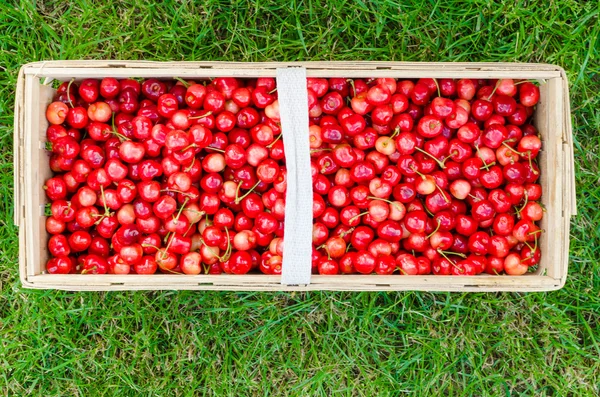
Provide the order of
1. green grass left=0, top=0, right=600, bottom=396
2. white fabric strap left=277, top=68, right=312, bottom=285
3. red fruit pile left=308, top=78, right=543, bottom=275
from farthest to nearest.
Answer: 1. green grass left=0, top=0, right=600, bottom=396
2. red fruit pile left=308, top=78, right=543, bottom=275
3. white fabric strap left=277, top=68, right=312, bottom=285

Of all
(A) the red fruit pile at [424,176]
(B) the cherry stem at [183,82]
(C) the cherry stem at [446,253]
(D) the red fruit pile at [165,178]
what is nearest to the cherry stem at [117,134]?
(D) the red fruit pile at [165,178]

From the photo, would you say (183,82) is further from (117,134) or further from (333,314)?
(333,314)

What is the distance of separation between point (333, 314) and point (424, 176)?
921mm

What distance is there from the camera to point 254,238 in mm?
2488

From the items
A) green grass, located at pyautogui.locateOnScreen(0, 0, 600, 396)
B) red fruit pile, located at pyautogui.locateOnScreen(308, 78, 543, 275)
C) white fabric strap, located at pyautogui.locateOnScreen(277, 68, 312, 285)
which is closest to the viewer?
white fabric strap, located at pyautogui.locateOnScreen(277, 68, 312, 285)

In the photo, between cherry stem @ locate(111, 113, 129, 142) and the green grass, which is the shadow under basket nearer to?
cherry stem @ locate(111, 113, 129, 142)

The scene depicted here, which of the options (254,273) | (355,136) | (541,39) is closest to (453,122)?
(355,136)

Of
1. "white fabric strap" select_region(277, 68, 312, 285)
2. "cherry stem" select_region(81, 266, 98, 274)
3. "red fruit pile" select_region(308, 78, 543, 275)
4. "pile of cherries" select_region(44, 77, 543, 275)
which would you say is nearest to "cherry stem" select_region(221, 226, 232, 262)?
"pile of cherries" select_region(44, 77, 543, 275)

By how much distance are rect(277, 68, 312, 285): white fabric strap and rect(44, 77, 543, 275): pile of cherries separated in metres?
0.11

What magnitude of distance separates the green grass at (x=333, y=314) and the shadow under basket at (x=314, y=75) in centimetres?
51

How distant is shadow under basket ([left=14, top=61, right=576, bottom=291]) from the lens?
2.33 meters

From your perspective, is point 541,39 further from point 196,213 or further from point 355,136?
point 196,213

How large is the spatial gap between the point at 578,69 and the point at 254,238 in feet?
6.22

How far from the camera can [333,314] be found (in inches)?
114
